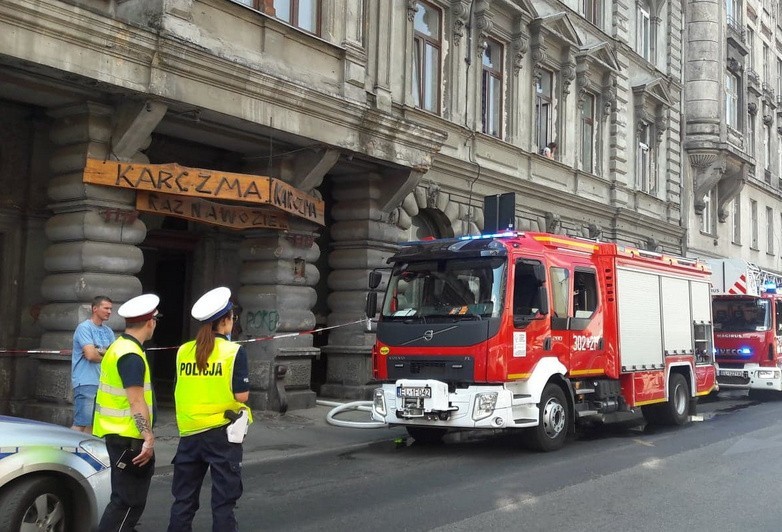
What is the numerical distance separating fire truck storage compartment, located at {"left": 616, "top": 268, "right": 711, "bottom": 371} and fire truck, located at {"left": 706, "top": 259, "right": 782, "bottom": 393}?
14.6 feet

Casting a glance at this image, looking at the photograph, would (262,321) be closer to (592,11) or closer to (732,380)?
(732,380)

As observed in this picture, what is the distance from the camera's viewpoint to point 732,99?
33.2 metres

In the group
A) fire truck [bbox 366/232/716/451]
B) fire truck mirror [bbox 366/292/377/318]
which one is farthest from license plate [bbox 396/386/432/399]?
fire truck mirror [bbox 366/292/377/318]

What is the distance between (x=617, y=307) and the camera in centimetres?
1145

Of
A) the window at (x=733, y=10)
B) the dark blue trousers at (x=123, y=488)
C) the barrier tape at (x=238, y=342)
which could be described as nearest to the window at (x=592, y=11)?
the window at (x=733, y=10)

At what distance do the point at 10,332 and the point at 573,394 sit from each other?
25.2ft

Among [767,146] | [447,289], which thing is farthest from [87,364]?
[767,146]

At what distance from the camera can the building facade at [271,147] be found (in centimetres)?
1036

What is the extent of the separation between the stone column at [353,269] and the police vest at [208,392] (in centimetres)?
997

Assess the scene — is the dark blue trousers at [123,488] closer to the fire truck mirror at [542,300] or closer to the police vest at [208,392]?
the police vest at [208,392]

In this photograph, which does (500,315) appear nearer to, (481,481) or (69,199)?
(481,481)

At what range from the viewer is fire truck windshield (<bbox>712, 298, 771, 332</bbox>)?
58.6 feet

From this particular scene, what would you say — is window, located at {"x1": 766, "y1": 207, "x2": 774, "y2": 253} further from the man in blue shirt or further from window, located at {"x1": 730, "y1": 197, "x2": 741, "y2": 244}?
the man in blue shirt

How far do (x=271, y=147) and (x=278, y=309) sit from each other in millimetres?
2681
